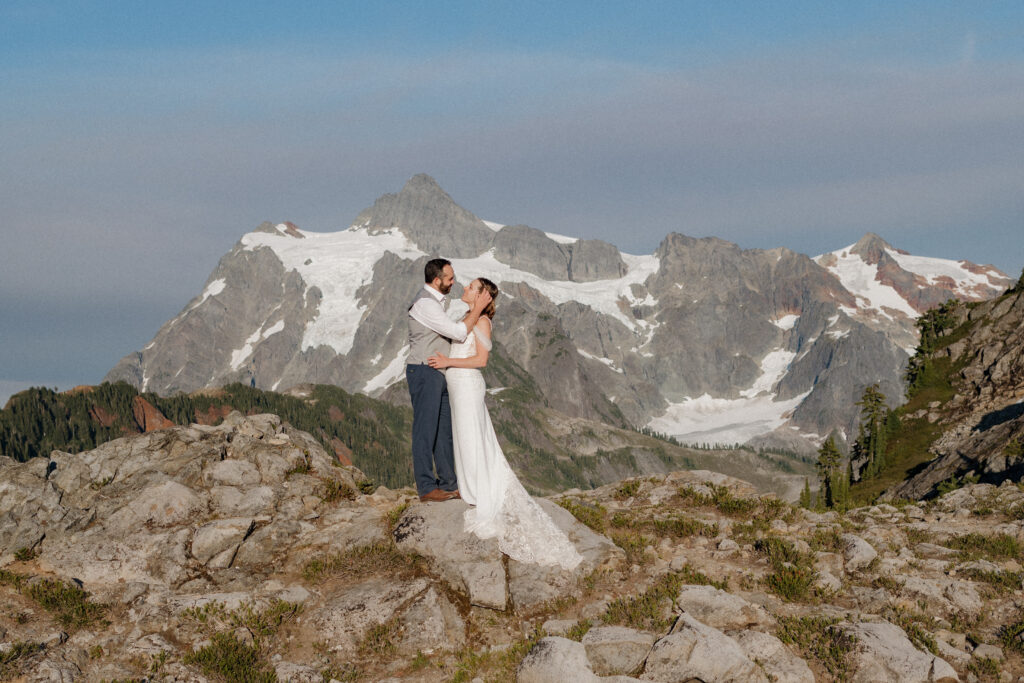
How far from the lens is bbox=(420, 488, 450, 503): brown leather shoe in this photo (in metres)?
18.2

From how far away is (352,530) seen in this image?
19188mm

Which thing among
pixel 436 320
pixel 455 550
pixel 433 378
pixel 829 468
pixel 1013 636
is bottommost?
pixel 829 468

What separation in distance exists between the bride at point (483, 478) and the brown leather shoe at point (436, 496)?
74cm

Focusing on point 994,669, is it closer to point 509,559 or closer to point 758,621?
point 758,621

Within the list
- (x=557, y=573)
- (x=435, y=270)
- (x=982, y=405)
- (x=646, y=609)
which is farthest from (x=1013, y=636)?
(x=982, y=405)

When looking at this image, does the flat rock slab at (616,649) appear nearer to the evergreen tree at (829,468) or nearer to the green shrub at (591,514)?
the green shrub at (591,514)

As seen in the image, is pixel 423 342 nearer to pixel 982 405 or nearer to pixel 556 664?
pixel 556 664

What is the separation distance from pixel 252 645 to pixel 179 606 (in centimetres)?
230

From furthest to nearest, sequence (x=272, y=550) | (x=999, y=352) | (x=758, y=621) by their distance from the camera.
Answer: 1. (x=999, y=352)
2. (x=272, y=550)
3. (x=758, y=621)

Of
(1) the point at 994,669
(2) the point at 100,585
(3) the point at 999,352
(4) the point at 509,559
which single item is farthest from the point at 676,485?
(3) the point at 999,352

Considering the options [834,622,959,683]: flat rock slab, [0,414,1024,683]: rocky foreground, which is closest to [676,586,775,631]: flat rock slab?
[0,414,1024,683]: rocky foreground

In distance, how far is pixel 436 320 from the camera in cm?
1680

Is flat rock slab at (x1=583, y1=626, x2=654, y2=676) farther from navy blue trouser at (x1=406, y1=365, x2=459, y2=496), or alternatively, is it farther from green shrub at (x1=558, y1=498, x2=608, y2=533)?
navy blue trouser at (x1=406, y1=365, x2=459, y2=496)

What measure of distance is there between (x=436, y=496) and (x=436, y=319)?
A: 15.4 feet
